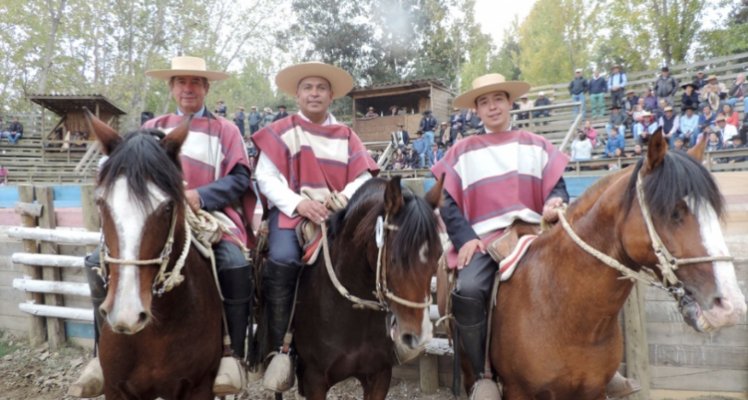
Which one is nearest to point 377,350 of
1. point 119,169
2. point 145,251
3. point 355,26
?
point 145,251

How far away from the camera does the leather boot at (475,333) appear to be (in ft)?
9.50

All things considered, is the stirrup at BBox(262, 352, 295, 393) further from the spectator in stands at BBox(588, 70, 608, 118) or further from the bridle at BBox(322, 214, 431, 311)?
the spectator in stands at BBox(588, 70, 608, 118)

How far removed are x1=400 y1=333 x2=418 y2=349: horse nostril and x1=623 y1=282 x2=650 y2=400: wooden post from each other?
7.26 ft

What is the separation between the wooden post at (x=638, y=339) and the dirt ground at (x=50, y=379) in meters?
1.59

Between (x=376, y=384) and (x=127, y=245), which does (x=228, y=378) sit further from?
(x=127, y=245)

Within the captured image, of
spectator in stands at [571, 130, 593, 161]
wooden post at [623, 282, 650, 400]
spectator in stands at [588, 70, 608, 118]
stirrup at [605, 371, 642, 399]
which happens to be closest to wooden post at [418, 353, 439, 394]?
wooden post at [623, 282, 650, 400]

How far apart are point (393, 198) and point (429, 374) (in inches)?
101

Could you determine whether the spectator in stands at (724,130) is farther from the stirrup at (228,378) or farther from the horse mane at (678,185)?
the stirrup at (228,378)

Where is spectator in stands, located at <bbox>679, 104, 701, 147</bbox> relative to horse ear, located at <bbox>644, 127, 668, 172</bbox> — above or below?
above

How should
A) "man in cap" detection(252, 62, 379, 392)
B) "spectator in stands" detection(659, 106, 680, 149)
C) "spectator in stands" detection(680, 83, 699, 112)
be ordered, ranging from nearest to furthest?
"man in cap" detection(252, 62, 379, 392)
"spectator in stands" detection(659, 106, 680, 149)
"spectator in stands" detection(680, 83, 699, 112)

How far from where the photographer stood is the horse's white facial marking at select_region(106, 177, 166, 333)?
2025 millimetres

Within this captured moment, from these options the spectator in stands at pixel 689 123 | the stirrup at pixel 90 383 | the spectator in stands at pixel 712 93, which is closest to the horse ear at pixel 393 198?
the stirrup at pixel 90 383

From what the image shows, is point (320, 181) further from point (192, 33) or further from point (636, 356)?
point (192, 33)

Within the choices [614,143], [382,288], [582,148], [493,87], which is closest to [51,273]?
[382,288]
